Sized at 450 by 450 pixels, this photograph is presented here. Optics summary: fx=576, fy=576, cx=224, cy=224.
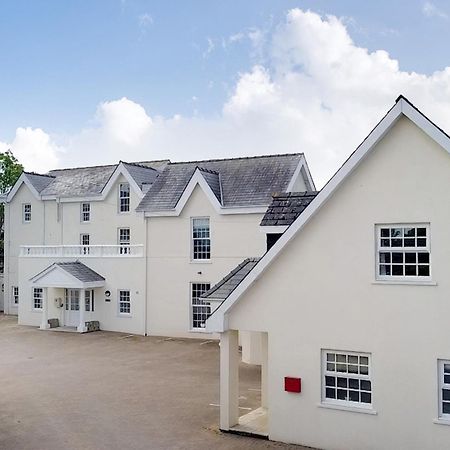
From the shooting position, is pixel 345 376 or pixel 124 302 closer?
pixel 345 376

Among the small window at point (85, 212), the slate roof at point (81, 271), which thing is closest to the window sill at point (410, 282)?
the slate roof at point (81, 271)

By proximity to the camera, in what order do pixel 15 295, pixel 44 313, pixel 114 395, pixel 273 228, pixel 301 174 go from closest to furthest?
pixel 273 228
pixel 114 395
pixel 301 174
pixel 44 313
pixel 15 295

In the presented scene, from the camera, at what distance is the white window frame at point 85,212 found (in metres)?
36.4

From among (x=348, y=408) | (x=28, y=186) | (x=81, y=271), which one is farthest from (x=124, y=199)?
(x=348, y=408)

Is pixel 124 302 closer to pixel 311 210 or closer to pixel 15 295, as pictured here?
pixel 15 295

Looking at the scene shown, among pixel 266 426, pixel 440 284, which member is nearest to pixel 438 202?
pixel 440 284

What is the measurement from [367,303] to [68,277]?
2249cm

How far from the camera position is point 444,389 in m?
11.1

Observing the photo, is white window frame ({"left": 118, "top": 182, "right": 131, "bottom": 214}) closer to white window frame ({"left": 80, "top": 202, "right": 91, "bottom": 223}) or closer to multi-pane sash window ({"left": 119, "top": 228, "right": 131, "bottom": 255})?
multi-pane sash window ({"left": 119, "top": 228, "right": 131, "bottom": 255})

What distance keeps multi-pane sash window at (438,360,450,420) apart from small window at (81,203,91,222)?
28.5m

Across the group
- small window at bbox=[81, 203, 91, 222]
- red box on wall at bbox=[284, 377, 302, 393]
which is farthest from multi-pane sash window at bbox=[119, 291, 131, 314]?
red box on wall at bbox=[284, 377, 302, 393]

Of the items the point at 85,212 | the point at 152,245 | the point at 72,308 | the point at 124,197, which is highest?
the point at 124,197

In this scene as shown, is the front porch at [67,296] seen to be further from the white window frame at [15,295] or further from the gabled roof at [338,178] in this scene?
the gabled roof at [338,178]

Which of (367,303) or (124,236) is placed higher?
(124,236)
